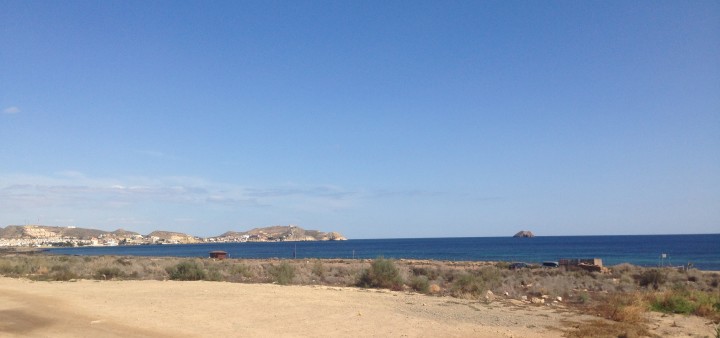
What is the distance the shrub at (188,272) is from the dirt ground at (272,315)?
236 inches

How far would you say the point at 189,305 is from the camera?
1862 centimetres

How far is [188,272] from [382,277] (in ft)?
31.6

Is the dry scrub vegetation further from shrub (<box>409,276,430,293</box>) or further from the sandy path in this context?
the sandy path

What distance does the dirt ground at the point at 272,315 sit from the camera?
1469 centimetres

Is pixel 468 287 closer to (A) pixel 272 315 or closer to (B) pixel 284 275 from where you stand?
(B) pixel 284 275

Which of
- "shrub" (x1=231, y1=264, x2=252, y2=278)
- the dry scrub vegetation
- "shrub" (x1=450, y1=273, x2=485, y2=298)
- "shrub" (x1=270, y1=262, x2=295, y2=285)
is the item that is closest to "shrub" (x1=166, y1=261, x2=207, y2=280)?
the dry scrub vegetation

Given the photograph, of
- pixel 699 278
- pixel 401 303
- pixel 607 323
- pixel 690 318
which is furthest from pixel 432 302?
pixel 699 278

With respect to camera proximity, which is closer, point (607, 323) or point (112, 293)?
point (607, 323)

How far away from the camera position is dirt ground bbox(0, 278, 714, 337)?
1469 centimetres

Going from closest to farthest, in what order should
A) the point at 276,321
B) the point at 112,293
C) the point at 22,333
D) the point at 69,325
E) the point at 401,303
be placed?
the point at 22,333 → the point at 69,325 → the point at 276,321 → the point at 401,303 → the point at 112,293

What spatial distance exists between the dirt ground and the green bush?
146 inches

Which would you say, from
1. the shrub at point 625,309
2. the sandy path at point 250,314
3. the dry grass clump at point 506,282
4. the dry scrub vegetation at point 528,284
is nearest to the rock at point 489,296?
the dry scrub vegetation at point 528,284

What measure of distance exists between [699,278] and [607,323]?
21.1 m

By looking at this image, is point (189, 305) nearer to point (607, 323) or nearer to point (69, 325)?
point (69, 325)
